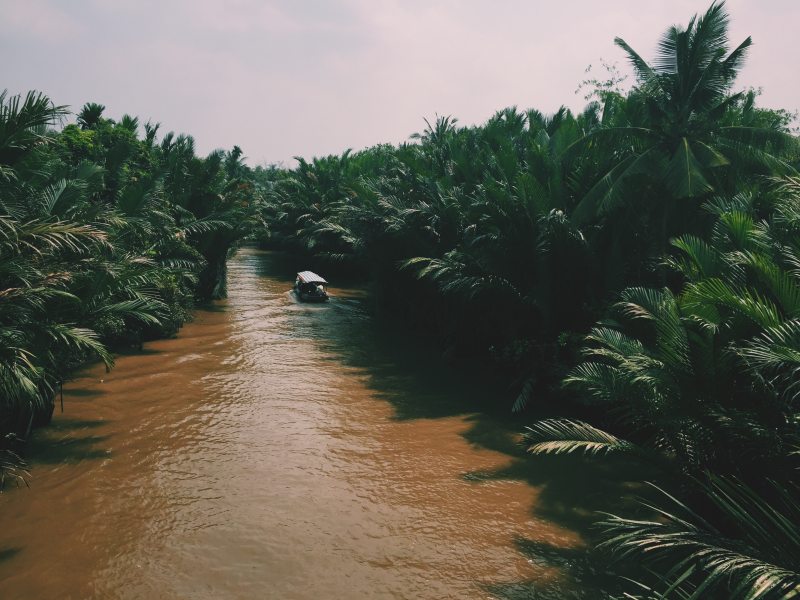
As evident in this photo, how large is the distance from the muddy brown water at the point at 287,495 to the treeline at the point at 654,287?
3.14 feet

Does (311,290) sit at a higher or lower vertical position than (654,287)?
lower

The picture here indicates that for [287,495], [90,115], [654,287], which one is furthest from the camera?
[90,115]

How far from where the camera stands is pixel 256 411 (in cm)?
1049

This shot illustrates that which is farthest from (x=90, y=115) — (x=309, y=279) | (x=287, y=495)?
(x=287, y=495)

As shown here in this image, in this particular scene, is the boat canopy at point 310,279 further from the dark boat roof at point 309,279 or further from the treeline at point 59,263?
the treeline at point 59,263

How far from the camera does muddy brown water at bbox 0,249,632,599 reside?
18.7 ft

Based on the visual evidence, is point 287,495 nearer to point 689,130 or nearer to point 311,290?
point 689,130

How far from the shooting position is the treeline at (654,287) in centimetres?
496

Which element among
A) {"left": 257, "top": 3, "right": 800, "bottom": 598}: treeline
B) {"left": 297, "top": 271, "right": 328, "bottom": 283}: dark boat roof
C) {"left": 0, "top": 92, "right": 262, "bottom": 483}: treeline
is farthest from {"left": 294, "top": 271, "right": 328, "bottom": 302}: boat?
{"left": 0, "top": 92, "right": 262, "bottom": 483}: treeline

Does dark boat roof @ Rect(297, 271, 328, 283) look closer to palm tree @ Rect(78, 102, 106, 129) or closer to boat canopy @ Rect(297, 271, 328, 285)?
boat canopy @ Rect(297, 271, 328, 285)

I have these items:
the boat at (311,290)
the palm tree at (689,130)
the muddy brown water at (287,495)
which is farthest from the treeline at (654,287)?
the boat at (311,290)

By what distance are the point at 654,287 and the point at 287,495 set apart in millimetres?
7703

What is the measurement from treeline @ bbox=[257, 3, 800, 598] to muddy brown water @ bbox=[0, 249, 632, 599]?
956mm

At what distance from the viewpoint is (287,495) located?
7.45 meters
